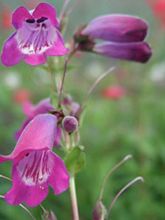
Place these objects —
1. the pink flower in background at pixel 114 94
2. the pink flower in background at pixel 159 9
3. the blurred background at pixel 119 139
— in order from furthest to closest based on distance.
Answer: the pink flower in background at pixel 159 9, the pink flower in background at pixel 114 94, the blurred background at pixel 119 139

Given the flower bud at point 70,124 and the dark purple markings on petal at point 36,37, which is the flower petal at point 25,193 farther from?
the dark purple markings on petal at point 36,37

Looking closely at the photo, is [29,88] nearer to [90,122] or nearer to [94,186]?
[90,122]

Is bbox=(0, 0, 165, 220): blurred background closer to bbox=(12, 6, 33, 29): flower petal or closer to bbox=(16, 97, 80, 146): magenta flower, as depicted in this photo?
bbox=(16, 97, 80, 146): magenta flower

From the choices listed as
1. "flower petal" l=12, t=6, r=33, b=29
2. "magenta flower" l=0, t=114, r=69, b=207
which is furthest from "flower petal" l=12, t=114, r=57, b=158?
"flower petal" l=12, t=6, r=33, b=29

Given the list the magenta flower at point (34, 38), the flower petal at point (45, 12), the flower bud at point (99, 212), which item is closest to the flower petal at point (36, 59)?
the magenta flower at point (34, 38)

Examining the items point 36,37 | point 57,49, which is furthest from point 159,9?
point 57,49

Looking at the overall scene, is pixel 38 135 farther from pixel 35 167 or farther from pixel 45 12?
pixel 45 12
